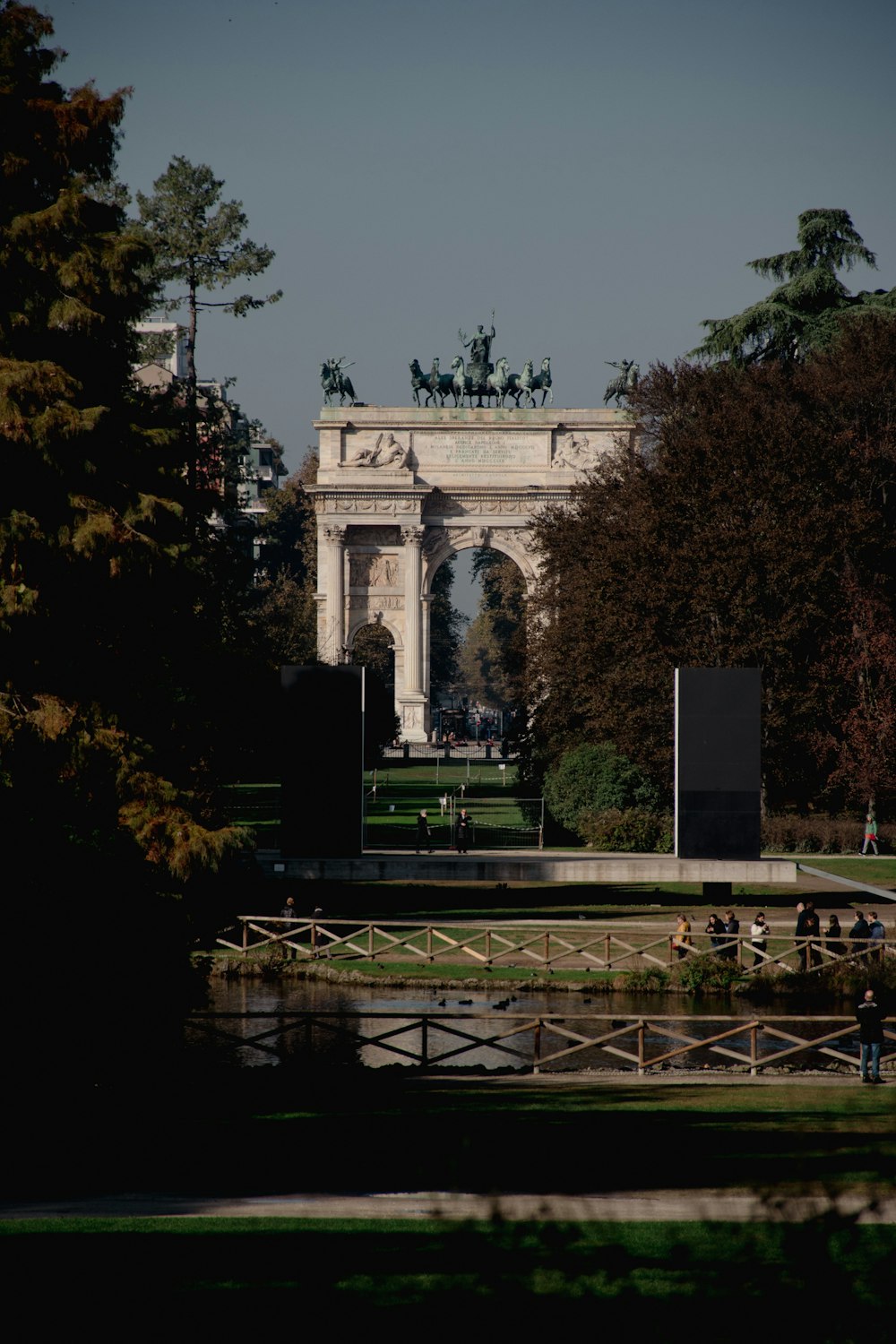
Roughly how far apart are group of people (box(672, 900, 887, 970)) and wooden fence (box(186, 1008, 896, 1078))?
2792mm

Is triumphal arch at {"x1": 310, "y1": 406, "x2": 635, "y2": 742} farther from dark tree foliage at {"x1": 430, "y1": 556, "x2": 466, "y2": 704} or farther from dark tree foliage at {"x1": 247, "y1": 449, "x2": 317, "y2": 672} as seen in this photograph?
dark tree foliage at {"x1": 430, "y1": 556, "x2": 466, "y2": 704}

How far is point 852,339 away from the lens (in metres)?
49.5

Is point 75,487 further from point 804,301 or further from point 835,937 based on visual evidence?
point 804,301

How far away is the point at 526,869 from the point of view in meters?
31.5

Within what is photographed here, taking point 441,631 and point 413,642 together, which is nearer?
point 413,642

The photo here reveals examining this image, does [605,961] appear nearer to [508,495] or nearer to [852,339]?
[852,339]

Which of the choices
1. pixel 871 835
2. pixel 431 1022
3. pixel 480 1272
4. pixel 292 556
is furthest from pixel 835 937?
pixel 292 556

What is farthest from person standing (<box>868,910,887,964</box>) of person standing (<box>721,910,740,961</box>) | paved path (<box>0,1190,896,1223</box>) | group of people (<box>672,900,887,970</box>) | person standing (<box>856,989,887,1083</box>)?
paved path (<box>0,1190,896,1223</box>)

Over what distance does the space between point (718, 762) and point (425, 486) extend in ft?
213

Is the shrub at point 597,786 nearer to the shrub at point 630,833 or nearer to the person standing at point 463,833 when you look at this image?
the shrub at point 630,833

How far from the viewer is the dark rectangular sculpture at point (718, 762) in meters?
30.5

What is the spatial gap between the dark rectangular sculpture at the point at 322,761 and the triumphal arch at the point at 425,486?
62729mm

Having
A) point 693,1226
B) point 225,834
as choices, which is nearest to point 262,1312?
point 693,1226

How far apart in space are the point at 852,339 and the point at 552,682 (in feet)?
48.7
